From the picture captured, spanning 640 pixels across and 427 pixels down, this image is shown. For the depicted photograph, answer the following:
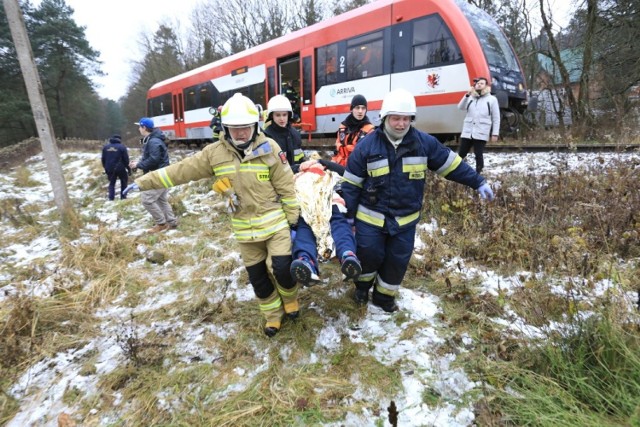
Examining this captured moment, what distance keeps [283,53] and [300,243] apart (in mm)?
8630

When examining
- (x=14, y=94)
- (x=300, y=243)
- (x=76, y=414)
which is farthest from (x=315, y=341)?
(x=14, y=94)

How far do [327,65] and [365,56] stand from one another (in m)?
1.22

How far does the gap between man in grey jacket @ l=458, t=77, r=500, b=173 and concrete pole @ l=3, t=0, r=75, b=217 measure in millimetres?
6781

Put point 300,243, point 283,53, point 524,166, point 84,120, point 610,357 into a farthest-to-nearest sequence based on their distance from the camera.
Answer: point 84,120 → point 283,53 → point 524,166 → point 300,243 → point 610,357

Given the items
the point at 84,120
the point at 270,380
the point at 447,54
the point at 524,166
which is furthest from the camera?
the point at 84,120

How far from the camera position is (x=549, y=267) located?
2967 millimetres

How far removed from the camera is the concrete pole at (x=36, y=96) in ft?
16.8

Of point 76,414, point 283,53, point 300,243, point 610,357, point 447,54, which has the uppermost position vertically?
Answer: point 283,53

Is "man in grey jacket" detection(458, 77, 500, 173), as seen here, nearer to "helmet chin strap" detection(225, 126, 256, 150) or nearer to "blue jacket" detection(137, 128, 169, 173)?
"helmet chin strap" detection(225, 126, 256, 150)

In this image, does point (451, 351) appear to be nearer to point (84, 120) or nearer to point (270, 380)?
point (270, 380)

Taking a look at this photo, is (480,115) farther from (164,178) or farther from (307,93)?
(307,93)

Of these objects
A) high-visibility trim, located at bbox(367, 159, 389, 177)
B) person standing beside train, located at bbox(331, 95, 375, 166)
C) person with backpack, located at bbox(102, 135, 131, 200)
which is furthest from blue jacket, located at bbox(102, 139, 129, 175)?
high-visibility trim, located at bbox(367, 159, 389, 177)

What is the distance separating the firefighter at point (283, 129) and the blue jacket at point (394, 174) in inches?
46.0

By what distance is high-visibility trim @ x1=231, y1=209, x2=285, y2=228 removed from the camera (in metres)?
2.41
